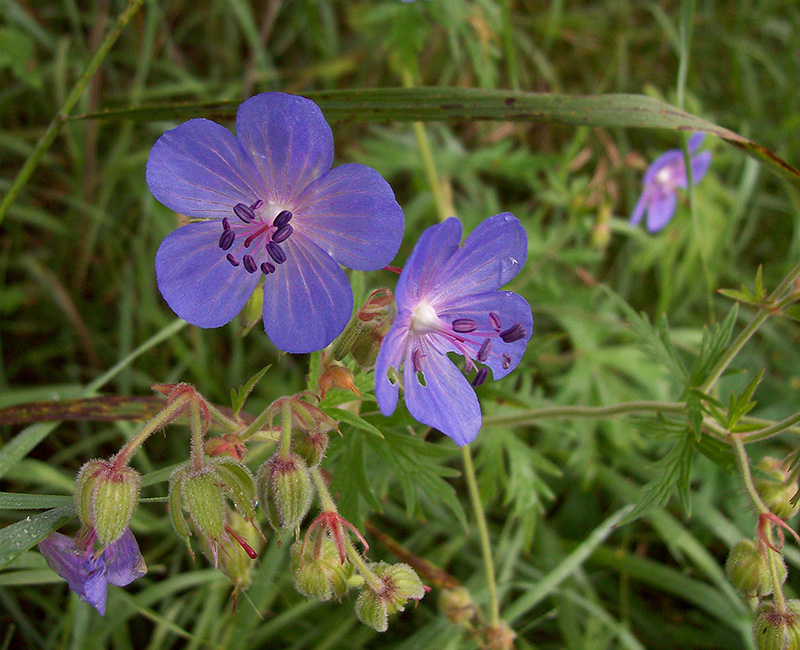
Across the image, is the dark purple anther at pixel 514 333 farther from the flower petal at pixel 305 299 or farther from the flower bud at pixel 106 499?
the flower bud at pixel 106 499

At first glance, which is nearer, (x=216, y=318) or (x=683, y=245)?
(x=216, y=318)

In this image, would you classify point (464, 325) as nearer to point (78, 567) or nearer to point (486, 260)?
point (486, 260)

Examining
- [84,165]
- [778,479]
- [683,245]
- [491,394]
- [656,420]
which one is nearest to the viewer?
[778,479]

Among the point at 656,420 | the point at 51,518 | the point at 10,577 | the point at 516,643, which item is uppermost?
the point at 51,518

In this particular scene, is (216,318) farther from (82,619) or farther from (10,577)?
(82,619)

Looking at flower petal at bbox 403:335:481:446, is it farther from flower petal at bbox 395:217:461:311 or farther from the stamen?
the stamen

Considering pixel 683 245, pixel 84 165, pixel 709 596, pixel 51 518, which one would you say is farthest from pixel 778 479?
pixel 84 165

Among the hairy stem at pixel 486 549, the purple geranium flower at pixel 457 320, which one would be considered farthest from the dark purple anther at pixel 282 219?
the hairy stem at pixel 486 549

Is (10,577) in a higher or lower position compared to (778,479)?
lower
